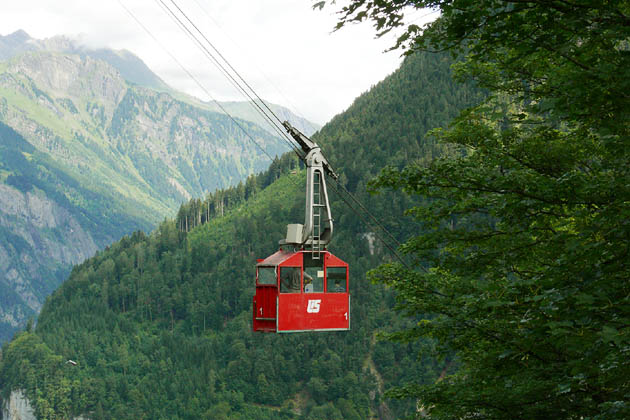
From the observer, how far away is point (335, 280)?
26453 millimetres

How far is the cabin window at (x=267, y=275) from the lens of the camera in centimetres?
2545

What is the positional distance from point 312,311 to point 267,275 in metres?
1.99

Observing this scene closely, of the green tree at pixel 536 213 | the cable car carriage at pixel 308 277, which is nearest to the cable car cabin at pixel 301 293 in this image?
the cable car carriage at pixel 308 277

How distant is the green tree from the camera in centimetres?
834

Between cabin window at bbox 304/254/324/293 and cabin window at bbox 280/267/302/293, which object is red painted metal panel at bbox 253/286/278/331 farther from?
cabin window at bbox 304/254/324/293

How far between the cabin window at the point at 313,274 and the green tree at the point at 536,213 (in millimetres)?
7048

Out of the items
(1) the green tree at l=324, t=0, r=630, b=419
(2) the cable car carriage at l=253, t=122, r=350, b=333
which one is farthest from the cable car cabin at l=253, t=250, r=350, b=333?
(1) the green tree at l=324, t=0, r=630, b=419

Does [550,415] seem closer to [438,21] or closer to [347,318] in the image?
[438,21]

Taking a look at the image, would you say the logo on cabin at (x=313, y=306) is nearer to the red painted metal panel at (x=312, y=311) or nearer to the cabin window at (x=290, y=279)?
the red painted metal panel at (x=312, y=311)

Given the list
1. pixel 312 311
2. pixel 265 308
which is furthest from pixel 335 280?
pixel 265 308

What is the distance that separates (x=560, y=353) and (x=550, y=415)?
98cm

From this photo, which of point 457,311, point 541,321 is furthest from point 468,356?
point 541,321

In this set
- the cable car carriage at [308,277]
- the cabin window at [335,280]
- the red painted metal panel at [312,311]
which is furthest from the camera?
the cabin window at [335,280]

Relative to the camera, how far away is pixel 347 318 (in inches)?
1044
